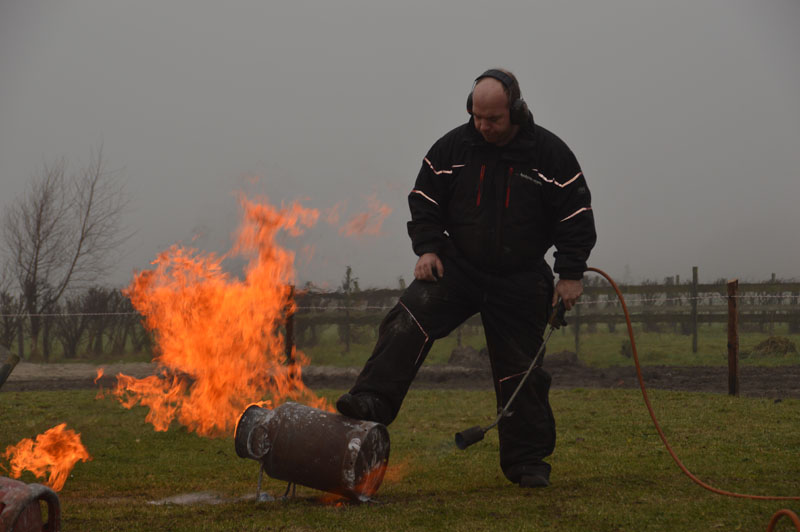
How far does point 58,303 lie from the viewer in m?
20.7

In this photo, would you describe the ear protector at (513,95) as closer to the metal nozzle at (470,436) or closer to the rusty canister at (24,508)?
A: the metal nozzle at (470,436)

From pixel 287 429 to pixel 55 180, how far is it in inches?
810

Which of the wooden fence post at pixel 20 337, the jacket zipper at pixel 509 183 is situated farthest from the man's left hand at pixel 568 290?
the wooden fence post at pixel 20 337

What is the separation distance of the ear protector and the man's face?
30mm

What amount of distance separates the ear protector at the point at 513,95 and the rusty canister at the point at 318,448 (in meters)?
2.14

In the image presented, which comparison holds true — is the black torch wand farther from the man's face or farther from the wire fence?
the wire fence

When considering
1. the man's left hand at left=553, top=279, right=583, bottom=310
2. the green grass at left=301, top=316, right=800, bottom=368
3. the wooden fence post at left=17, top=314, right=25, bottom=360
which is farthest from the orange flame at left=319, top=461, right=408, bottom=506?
the wooden fence post at left=17, top=314, right=25, bottom=360

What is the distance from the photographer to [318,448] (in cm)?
425

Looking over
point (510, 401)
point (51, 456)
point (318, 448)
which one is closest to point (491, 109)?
point (510, 401)

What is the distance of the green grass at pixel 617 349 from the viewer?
1656 centimetres

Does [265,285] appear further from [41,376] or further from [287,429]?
[41,376]

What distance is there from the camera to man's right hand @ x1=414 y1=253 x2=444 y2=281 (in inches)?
191

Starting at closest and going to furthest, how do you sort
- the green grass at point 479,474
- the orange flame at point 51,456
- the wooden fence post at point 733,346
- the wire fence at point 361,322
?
1. the green grass at point 479,474
2. the orange flame at point 51,456
3. the wooden fence post at point 733,346
4. the wire fence at point 361,322

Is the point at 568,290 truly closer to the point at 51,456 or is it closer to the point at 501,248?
the point at 501,248
